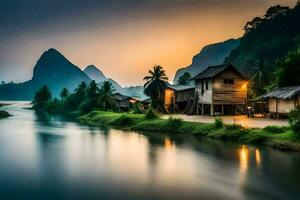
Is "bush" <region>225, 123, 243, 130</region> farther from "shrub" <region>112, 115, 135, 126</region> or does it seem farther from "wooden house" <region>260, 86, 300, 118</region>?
"shrub" <region>112, 115, 135, 126</region>

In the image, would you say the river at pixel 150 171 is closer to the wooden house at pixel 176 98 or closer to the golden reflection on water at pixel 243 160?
the golden reflection on water at pixel 243 160

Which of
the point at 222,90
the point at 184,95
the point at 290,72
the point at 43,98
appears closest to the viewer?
the point at 290,72

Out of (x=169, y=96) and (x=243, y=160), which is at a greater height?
(x=169, y=96)

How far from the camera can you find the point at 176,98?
72.3m

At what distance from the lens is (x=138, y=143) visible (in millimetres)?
38531

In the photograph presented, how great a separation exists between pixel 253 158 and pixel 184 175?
283 inches

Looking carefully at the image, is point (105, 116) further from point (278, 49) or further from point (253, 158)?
point (278, 49)

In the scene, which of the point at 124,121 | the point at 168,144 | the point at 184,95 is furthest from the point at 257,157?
the point at 184,95

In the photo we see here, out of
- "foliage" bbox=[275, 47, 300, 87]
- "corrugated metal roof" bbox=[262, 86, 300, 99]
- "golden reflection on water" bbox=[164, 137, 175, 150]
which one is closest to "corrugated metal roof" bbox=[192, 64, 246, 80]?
"foliage" bbox=[275, 47, 300, 87]

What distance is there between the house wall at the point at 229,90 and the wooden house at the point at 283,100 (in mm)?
7763

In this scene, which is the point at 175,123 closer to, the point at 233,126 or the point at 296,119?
the point at 233,126

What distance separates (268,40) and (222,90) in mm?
72082

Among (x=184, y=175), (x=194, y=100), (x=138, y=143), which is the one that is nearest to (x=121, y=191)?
(x=184, y=175)

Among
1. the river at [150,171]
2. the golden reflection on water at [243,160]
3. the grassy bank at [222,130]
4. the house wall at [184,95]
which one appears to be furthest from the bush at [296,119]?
the house wall at [184,95]
